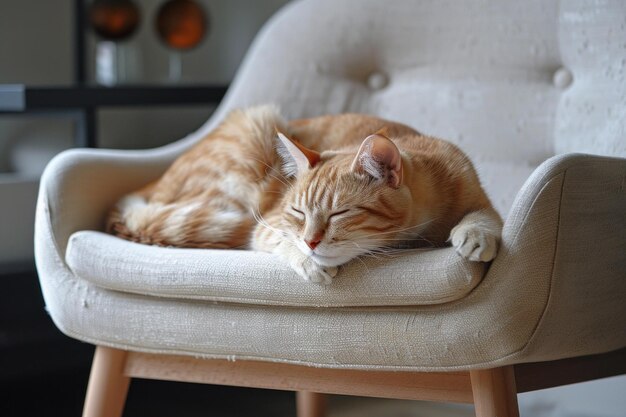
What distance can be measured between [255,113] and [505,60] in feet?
1.80

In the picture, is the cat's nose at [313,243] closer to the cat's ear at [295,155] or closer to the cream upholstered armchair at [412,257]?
the cream upholstered armchair at [412,257]

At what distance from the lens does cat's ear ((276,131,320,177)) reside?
58.1 inches

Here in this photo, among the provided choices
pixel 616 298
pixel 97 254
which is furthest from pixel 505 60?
pixel 97 254

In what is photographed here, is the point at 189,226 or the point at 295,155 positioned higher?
the point at 295,155

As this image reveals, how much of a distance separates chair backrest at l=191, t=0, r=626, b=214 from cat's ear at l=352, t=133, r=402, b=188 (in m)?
0.52

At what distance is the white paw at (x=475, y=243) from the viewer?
132cm

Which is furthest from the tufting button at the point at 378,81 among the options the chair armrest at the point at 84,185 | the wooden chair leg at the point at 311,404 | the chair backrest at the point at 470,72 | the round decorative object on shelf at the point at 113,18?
the round decorative object on shelf at the point at 113,18

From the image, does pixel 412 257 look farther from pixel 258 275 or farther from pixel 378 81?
pixel 378 81

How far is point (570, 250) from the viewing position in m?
1.36

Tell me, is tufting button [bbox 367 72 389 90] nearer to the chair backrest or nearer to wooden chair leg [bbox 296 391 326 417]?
the chair backrest

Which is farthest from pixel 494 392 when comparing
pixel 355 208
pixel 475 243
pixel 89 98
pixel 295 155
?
pixel 89 98

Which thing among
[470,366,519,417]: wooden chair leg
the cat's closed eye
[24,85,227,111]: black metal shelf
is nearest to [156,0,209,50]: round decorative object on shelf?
[24,85,227,111]: black metal shelf

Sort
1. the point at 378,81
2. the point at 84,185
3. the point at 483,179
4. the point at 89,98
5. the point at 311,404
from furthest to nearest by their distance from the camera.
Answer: the point at 89,98 → the point at 378,81 → the point at 311,404 → the point at 483,179 → the point at 84,185

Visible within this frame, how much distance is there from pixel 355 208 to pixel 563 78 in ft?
2.39
